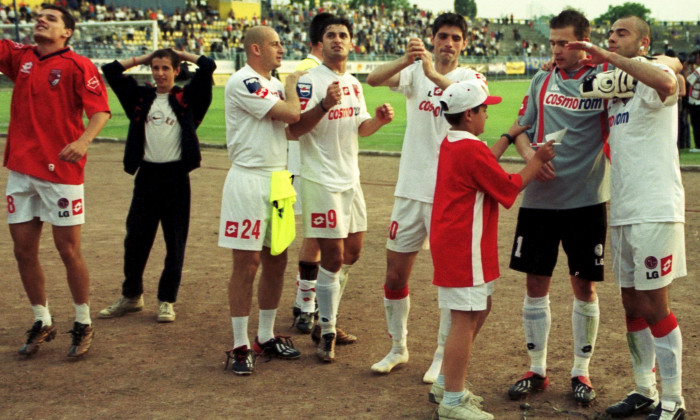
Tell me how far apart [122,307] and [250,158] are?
86.1 inches

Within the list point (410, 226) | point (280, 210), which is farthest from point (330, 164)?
point (410, 226)

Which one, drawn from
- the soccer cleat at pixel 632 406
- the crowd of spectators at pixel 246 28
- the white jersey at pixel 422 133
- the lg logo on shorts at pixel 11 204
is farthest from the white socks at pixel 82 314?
the crowd of spectators at pixel 246 28

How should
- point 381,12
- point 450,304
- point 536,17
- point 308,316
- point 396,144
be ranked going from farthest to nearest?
point 536,17
point 381,12
point 396,144
point 308,316
point 450,304

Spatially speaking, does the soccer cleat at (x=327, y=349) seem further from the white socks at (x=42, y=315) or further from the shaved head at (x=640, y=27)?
the shaved head at (x=640, y=27)

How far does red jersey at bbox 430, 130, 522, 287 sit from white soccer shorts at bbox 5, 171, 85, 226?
280cm

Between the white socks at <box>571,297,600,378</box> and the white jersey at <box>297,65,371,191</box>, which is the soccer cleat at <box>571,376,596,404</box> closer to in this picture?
the white socks at <box>571,297,600,378</box>

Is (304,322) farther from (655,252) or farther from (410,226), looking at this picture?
(655,252)

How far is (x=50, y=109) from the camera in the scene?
5953 millimetres

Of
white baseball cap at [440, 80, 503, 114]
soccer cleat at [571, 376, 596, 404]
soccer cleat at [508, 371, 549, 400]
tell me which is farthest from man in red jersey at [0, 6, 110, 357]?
soccer cleat at [571, 376, 596, 404]

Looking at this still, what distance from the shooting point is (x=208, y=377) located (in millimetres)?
5574

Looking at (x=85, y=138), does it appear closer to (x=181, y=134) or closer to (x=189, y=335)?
(x=181, y=134)

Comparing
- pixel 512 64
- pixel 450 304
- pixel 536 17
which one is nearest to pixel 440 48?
pixel 450 304

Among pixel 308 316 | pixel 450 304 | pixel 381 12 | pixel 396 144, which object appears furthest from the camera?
pixel 381 12

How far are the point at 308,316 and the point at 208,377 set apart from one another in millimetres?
1412
